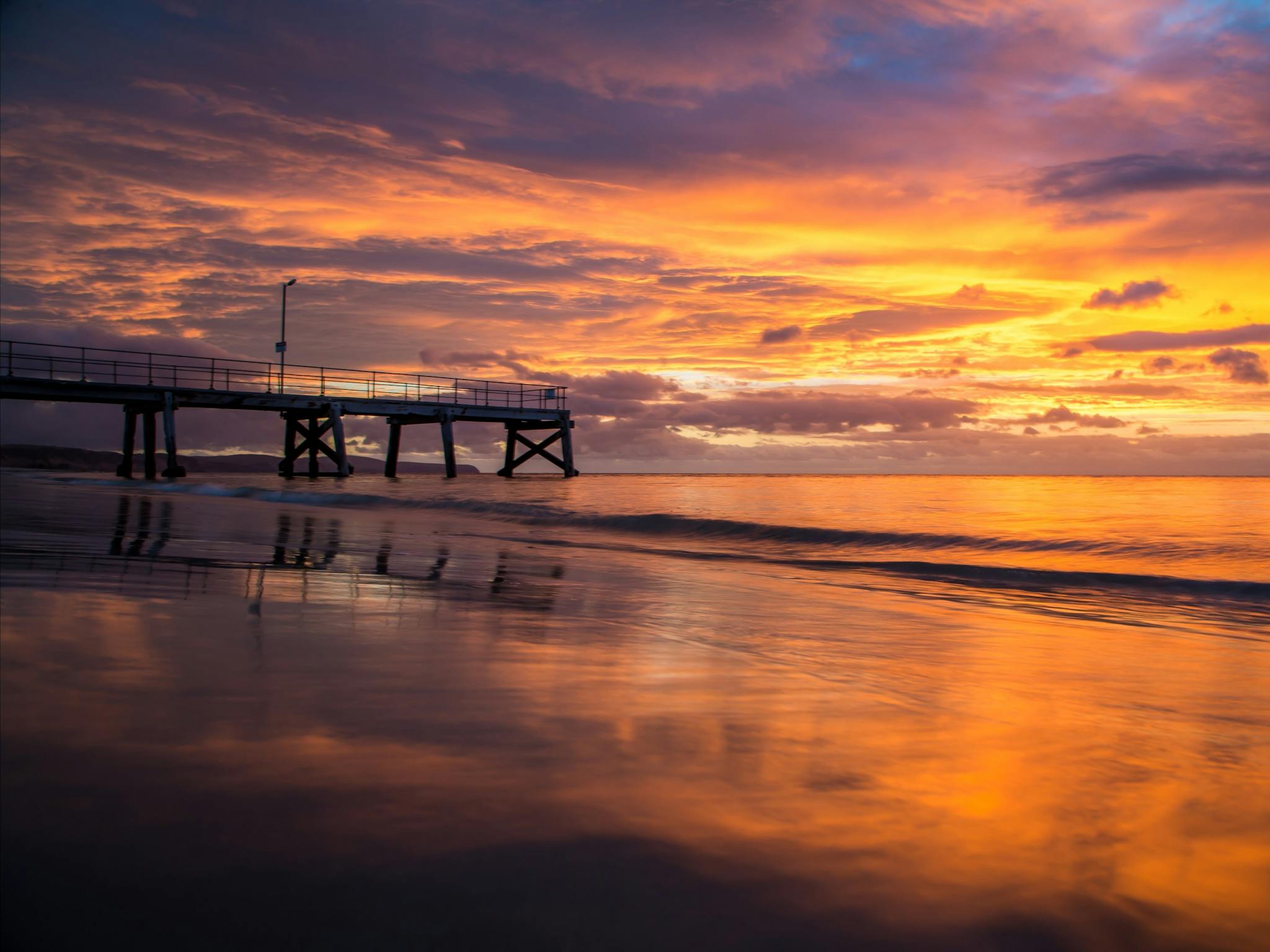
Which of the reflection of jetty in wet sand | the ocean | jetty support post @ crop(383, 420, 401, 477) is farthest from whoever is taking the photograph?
jetty support post @ crop(383, 420, 401, 477)

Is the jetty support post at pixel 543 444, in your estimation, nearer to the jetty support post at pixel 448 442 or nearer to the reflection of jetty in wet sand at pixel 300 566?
the jetty support post at pixel 448 442

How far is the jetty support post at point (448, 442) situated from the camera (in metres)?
43.7

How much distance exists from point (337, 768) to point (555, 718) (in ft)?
2.61

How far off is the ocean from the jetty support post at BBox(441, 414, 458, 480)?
37858 millimetres

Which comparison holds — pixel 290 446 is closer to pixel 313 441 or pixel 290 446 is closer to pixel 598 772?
pixel 313 441

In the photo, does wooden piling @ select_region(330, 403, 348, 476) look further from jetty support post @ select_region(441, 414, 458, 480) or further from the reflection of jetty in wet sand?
the reflection of jetty in wet sand

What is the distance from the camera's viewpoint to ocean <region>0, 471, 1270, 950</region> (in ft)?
5.37

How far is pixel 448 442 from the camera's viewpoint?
A: 44.8 m

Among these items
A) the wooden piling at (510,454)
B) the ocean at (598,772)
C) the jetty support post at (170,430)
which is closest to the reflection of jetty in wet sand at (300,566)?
the ocean at (598,772)

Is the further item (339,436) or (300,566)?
(339,436)

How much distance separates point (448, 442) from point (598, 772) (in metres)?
43.5

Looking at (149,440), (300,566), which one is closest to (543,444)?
(149,440)

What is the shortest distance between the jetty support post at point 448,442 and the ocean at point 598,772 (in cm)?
3786

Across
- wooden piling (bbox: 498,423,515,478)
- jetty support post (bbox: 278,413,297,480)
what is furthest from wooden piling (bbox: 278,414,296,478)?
wooden piling (bbox: 498,423,515,478)
